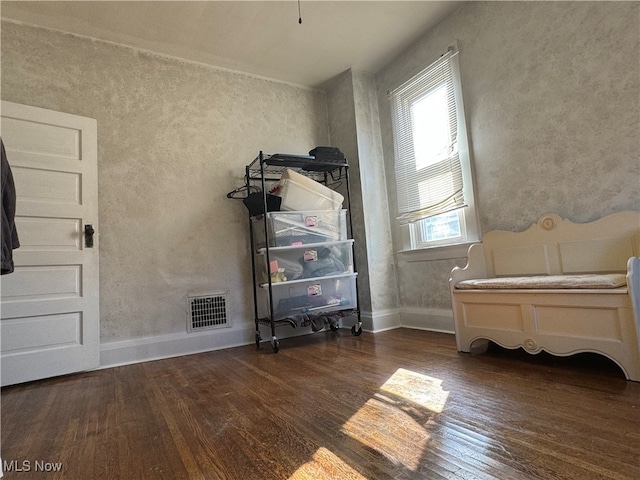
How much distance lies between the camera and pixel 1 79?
226cm

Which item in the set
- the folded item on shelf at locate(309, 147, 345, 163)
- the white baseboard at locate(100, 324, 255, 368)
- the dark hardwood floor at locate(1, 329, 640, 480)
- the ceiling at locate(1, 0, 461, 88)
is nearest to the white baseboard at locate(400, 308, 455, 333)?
the dark hardwood floor at locate(1, 329, 640, 480)

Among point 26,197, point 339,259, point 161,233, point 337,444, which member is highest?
point 26,197

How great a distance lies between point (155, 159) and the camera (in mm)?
2703

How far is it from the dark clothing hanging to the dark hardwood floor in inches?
25.5

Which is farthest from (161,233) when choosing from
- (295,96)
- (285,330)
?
(295,96)

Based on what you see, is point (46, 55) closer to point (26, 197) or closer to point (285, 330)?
point (26, 197)

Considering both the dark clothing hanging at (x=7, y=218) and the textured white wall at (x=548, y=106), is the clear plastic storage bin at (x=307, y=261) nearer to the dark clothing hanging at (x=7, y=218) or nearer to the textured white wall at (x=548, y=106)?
the textured white wall at (x=548, y=106)

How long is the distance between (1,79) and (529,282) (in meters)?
3.48

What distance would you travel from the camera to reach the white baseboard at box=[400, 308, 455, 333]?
2689 millimetres

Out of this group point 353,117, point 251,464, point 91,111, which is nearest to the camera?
point 251,464

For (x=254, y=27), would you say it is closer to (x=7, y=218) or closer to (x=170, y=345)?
(x=7, y=218)

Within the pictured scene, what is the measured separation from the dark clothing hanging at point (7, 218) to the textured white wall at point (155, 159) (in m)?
1.22

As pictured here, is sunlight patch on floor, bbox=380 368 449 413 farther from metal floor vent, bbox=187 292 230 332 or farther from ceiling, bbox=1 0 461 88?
ceiling, bbox=1 0 461 88

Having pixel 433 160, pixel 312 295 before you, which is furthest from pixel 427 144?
pixel 312 295
